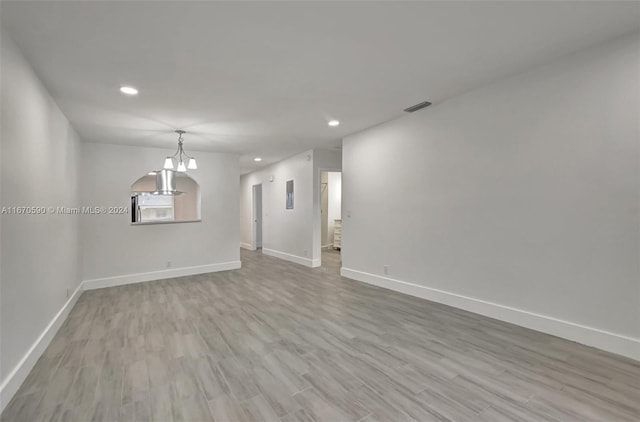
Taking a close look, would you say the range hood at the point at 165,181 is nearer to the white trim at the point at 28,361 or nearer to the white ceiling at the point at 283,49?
the white ceiling at the point at 283,49

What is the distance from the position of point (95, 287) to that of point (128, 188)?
1746 mm

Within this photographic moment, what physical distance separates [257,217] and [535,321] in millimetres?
7604

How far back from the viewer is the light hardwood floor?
1.79 meters

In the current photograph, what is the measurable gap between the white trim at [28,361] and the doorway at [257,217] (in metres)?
5.66

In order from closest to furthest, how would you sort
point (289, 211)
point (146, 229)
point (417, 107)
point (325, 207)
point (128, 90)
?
1. point (128, 90)
2. point (417, 107)
3. point (146, 229)
4. point (289, 211)
5. point (325, 207)

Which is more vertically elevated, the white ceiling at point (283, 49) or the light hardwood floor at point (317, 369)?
the white ceiling at point (283, 49)

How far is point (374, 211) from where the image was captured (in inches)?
182

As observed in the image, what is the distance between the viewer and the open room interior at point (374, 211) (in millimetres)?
1906

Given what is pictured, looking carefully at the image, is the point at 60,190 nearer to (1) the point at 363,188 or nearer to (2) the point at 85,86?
(2) the point at 85,86

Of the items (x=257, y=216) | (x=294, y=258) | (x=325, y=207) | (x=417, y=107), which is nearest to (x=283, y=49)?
(x=417, y=107)

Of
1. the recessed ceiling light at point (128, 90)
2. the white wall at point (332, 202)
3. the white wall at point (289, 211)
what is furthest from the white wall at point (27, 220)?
the white wall at point (332, 202)

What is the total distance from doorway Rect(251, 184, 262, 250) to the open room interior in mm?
4473

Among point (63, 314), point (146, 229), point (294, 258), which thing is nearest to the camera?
point (63, 314)

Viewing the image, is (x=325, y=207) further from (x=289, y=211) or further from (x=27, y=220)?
(x=27, y=220)
